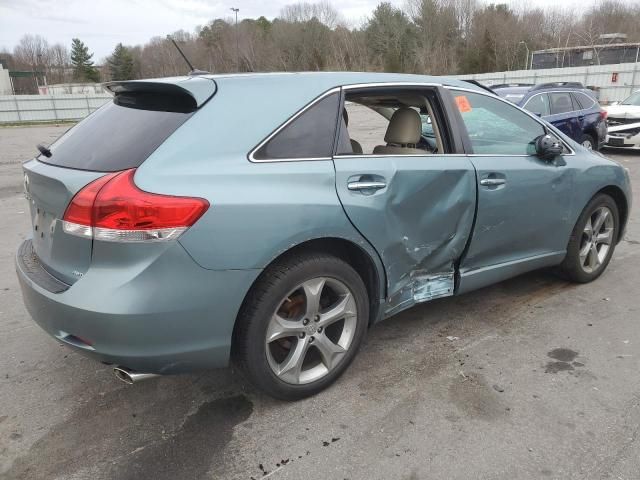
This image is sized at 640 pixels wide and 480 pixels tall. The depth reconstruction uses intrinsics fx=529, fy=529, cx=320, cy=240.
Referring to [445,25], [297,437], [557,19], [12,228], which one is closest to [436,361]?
[297,437]

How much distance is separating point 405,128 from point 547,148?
976 millimetres

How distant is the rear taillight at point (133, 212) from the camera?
215 centimetres

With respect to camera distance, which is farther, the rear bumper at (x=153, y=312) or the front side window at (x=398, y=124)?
the front side window at (x=398, y=124)

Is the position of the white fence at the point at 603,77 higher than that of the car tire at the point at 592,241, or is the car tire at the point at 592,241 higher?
the white fence at the point at 603,77

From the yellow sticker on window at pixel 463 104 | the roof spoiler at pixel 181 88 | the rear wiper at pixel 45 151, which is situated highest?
the roof spoiler at pixel 181 88

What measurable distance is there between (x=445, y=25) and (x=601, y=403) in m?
72.3

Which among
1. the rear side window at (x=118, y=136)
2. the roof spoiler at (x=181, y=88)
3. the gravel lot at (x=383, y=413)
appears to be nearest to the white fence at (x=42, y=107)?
the rear side window at (x=118, y=136)

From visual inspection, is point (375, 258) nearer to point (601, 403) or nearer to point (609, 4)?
point (601, 403)

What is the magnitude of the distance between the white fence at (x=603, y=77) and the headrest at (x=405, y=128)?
2422 centimetres

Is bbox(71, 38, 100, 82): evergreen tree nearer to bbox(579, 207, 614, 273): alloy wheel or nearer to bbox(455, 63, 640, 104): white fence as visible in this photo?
bbox(455, 63, 640, 104): white fence

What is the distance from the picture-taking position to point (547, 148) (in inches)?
142

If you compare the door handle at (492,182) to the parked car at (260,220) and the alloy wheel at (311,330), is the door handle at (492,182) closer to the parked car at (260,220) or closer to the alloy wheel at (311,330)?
the parked car at (260,220)

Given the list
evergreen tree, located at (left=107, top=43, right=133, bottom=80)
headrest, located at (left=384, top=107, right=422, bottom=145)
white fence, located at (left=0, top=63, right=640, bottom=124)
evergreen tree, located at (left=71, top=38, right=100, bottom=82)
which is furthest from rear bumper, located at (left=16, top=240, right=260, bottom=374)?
evergreen tree, located at (left=71, top=38, right=100, bottom=82)

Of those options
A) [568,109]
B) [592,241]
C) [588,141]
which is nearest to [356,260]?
[592,241]
